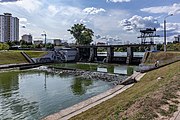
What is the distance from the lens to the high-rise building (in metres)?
148

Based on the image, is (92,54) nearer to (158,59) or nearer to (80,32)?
(80,32)

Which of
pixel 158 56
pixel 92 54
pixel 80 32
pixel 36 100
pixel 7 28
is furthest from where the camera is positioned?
pixel 7 28

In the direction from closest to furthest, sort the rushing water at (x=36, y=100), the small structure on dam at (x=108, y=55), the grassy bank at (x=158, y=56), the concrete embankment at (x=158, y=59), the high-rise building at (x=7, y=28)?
the rushing water at (x=36, y=100)
the concrete embankment at (x=158, y=59)
the grassy bank at (x=158, y=56)
the small structure on dam at (x=108, y=55)
the high-rise building at (x=7, y=28)

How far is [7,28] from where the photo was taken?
15362cm

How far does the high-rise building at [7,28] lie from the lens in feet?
486

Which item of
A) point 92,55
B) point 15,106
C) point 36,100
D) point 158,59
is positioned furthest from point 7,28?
point 15,106

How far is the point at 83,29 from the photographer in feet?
333

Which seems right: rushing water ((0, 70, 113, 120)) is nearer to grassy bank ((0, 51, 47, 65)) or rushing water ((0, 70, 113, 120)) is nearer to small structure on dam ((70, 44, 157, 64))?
grassy bank ((0, 51, 47, 65))

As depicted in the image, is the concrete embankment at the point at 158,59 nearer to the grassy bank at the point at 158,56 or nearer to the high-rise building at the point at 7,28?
the grassy bank at the point at 158,56

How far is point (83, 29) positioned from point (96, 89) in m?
75.0

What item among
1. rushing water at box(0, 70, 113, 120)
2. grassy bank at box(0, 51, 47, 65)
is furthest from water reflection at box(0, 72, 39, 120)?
grassy bank at box(0, 51, 47, 65)

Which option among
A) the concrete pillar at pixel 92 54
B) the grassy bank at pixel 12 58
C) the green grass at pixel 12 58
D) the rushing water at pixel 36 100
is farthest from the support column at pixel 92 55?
the rushing water at pixel 36 100

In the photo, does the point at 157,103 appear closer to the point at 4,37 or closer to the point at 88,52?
the point at 88,52

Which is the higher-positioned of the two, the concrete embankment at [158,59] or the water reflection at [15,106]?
the concrete embankment at [158,59]
